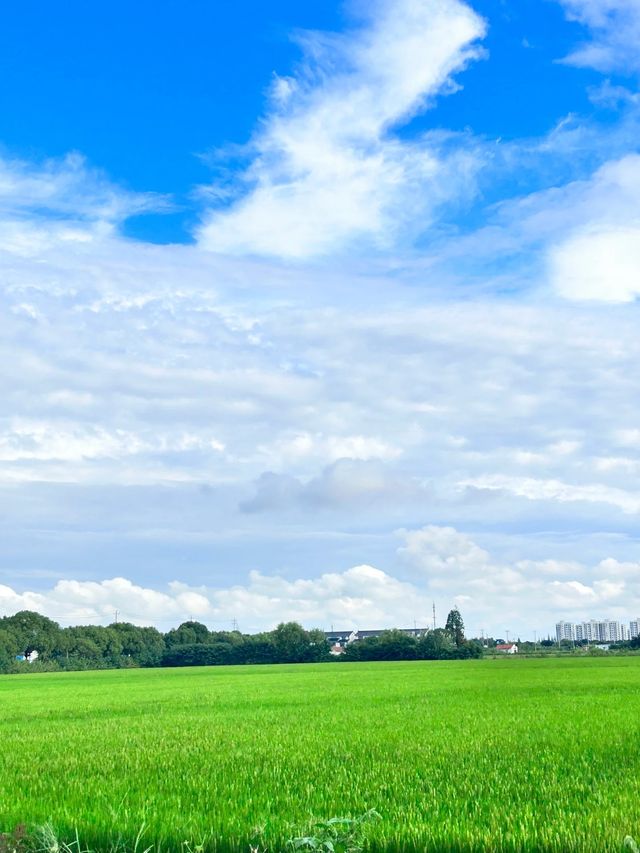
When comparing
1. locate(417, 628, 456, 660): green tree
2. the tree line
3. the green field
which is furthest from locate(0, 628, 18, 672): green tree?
the green field

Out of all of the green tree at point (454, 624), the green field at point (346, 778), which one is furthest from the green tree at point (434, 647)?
the green field at point (346, 778)

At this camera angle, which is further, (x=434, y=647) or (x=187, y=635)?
(x=187, y=635)

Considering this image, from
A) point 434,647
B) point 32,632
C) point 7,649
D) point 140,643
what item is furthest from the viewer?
point 140,643

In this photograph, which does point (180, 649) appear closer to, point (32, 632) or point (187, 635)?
point (32, 632)

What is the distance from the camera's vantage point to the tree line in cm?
13162

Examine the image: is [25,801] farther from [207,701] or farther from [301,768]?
[207,701]

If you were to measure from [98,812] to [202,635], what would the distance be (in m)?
183

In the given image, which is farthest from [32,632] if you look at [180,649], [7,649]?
[180,649]

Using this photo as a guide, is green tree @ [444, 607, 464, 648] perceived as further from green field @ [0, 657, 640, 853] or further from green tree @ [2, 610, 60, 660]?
green field @ [0, 657, 640, 853]

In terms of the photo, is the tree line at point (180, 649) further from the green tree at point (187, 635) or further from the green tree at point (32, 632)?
the green tree at point (187, 635)

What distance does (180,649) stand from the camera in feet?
471

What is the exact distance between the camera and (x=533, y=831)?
7.18m

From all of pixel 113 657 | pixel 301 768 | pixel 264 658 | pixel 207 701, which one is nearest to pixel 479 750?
pixel 301 768

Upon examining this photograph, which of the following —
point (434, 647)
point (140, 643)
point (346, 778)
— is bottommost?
point (140, 643)
